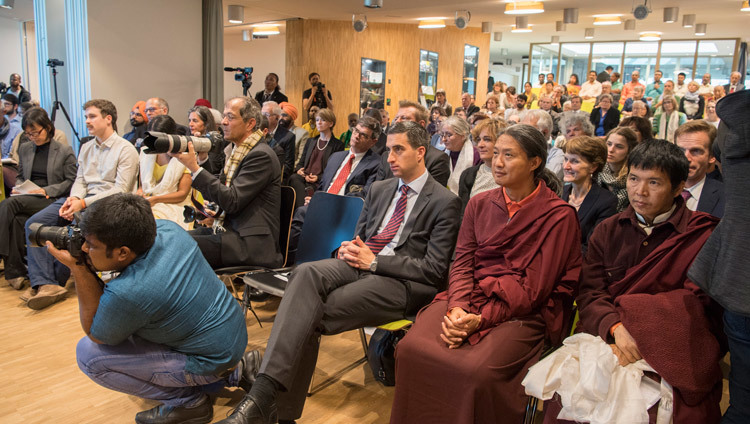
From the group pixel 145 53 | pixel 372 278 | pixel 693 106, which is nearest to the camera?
pixel 372 278

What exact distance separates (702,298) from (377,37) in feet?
37.6

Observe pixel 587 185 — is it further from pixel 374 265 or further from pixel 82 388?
pixel 82 388

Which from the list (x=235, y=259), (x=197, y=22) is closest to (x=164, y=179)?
(x=235, y=259)

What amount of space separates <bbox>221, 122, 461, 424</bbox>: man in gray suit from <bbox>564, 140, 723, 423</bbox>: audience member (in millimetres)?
673

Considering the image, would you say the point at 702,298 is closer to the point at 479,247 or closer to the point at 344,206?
the point at 479,247

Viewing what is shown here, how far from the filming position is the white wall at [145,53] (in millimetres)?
6461

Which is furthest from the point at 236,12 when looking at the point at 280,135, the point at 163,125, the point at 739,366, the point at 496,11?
the point at 739,366

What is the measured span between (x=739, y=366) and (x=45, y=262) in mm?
4018

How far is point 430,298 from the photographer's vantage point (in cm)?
248

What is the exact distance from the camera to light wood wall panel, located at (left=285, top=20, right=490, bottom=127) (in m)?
11.6

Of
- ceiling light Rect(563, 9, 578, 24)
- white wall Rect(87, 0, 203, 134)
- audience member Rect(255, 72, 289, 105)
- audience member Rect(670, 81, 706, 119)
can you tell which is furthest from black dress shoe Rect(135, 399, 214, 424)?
audience member Rect(670, 81, 706, 119)

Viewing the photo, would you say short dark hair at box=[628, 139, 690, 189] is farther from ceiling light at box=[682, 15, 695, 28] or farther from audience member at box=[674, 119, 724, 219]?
ceiling light at box=[682, 15, 695, 28]

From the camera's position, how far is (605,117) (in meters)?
7.87

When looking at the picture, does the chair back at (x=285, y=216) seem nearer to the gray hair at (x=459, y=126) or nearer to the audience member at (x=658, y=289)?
the gray hair at (x=459, y=126)
